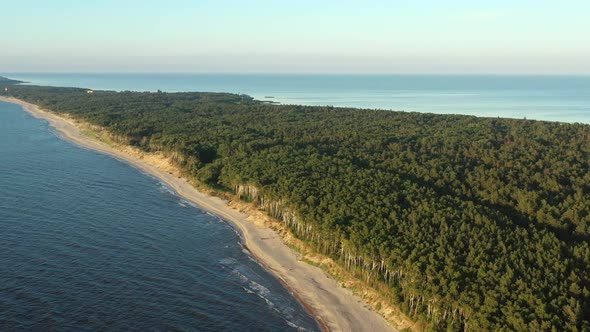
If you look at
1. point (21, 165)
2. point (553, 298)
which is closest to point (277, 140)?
point (21, 165)

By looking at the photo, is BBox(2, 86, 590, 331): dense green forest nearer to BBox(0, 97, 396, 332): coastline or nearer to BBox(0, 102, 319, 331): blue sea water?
BBox(0, 97, 396, 332): coastline

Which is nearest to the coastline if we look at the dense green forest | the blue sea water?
the blue sea water

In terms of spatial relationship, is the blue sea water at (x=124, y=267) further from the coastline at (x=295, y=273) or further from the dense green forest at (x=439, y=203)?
the dense green forest at (x=439, y=203)

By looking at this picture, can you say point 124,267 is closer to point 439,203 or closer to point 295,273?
point 295,273

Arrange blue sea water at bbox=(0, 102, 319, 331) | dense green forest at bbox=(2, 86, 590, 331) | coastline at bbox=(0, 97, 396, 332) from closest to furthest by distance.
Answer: dense green forest at bbox=(2, 86, 590, 331)
blue sea water at bbox=(0, 102, 319, 331)
coastline at bbox=(0, 97, 396, 332)

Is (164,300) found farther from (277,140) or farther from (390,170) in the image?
(277,140)
